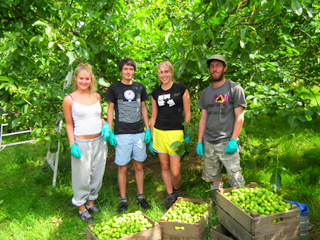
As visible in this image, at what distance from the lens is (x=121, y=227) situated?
2582 millimetres

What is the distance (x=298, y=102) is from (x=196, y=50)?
1071mm

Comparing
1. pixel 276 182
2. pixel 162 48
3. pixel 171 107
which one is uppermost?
pixel 162 48

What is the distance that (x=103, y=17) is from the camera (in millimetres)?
3199

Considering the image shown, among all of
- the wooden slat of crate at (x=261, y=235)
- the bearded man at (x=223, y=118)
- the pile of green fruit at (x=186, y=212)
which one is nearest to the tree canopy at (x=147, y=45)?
the bearded man at (x=223, y=118)

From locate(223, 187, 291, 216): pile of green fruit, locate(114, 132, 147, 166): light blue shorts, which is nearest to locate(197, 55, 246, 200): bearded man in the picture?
locate(223, 187, 291, 216): pile of green fruit

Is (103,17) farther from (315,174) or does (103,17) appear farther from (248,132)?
(248,132)

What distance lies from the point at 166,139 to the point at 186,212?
862 millimetres

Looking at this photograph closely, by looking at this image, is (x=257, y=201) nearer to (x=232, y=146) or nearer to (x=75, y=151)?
(x=232, y=146)

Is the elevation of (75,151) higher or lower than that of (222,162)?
higher

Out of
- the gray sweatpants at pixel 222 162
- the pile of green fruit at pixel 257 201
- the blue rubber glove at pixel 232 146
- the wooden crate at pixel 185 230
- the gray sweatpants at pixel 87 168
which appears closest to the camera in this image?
the pile of green fruit at pixel 257 201

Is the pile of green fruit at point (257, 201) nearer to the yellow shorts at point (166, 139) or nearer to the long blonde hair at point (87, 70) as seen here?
the yellow shorts at point (166, 139)

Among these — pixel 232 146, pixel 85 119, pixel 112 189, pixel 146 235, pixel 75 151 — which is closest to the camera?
pixel 146 235

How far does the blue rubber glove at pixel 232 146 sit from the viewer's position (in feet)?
8.89

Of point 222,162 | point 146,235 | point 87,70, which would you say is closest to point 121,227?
point 146,235
